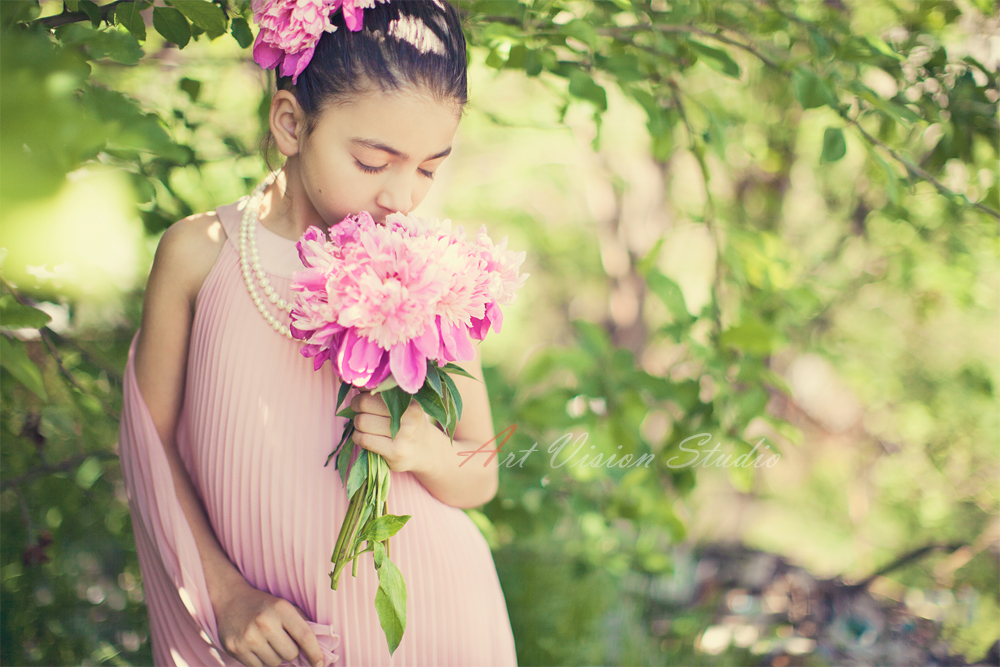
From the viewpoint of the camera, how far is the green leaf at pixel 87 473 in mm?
2027

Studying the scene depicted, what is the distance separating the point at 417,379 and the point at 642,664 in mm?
2156

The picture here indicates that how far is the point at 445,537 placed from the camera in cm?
120

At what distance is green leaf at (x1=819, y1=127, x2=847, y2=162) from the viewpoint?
60.5 inches

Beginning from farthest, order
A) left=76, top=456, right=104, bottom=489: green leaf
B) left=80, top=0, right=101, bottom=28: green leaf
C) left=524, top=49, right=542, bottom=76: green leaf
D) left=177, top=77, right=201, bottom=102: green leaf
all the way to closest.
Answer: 1. left=76, top=456, right=104, bottom=489: green leaf
2. left=177, top=77, right=201, bottom=102: green leaf
3. left=524, top=49, right=542, bottom=76: green leaf
4. left=80, top=0, right=101, bottom=28: green leaf

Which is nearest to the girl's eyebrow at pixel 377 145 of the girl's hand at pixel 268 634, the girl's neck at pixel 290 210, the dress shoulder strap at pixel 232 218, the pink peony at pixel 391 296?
the pink peony at pixel 391 296

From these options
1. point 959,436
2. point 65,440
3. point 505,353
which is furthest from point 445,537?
point 505,353

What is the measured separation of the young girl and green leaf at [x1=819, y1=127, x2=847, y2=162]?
987mm

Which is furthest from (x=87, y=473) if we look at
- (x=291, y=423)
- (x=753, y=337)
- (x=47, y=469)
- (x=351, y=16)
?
(x=753, y=337)

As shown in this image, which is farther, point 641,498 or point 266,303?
point 641,498

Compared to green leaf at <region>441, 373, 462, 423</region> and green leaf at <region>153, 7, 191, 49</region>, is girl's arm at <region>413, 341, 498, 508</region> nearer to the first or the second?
green leaf at <region>441, 373, 462, 423</region>

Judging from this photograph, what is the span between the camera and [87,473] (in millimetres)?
2041

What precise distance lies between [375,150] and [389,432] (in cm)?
47

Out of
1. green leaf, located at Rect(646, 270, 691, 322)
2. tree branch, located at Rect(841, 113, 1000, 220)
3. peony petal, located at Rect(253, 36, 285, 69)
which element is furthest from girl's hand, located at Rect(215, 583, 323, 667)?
tree branch, located at Rect(841, 113, 1000, 220)

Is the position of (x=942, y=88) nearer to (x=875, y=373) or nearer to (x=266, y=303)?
(x=266, y=303)
